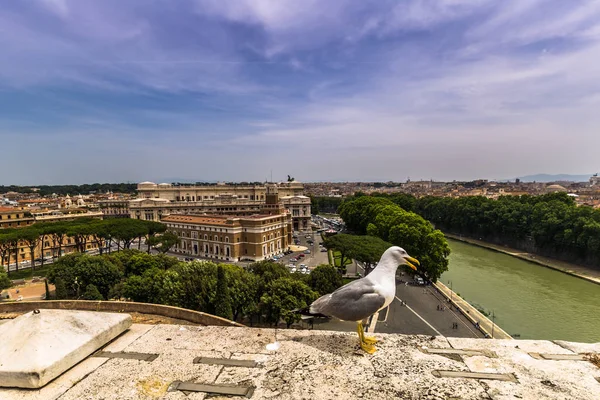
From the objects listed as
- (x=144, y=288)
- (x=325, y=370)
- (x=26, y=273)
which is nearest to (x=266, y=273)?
(x=144, y=288)

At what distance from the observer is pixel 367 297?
4266mm

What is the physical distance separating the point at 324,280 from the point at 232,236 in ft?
65.5

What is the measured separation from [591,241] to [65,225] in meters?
49.5

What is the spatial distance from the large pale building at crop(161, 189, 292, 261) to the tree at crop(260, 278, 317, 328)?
20426 mm

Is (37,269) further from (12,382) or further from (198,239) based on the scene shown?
(12,382)

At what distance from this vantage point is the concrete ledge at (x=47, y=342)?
3451 mm

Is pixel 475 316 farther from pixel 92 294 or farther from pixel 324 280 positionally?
pixel 92 294

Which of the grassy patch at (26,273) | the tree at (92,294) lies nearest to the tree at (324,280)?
the tree at (92,294)

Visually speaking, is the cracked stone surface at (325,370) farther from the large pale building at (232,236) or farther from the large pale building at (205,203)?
the large pale building at (205,203)

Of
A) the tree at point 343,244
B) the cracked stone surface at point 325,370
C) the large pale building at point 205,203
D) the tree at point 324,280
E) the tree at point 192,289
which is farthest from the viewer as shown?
the large pale building at point 205,203

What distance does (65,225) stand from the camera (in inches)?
1405

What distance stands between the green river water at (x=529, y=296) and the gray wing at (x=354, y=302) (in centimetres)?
1683

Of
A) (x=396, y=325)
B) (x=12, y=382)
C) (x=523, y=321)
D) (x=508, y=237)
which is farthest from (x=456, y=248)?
(x=12, y=382)

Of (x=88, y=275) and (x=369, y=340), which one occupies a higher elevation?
(x=369, y=340)
